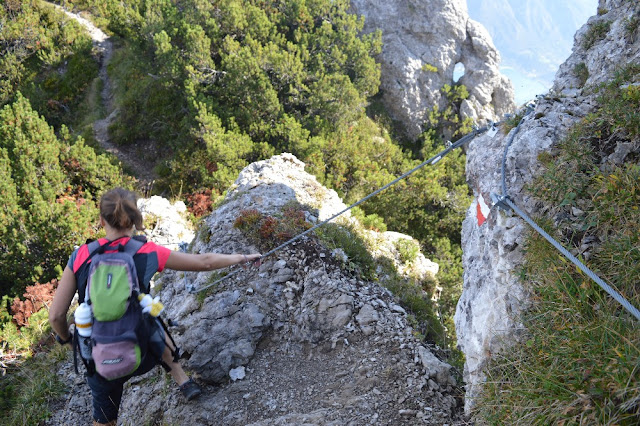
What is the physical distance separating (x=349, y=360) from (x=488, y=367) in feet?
6.09

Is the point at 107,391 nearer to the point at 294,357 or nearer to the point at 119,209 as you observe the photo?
the point at 119,209

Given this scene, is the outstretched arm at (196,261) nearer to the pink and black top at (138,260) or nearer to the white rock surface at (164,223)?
the pink and black top at (138,260)

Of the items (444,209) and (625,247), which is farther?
(444,209)

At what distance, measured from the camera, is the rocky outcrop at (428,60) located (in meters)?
23.0

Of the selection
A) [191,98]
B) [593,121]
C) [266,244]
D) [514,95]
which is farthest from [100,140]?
[514,95]

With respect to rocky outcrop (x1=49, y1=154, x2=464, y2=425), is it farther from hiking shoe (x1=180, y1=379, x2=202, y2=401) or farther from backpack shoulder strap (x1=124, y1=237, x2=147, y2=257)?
backpack shoulder strap (x1=124, y1=237, x2=147, y2=257)

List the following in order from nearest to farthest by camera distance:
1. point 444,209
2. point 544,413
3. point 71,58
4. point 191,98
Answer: point 544,413, point 191,98, point 444,209, point 71,58

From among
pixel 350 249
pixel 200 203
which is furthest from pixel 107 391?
pixel 200 203

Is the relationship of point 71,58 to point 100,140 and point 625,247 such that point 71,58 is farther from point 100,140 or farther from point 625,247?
point 625,247

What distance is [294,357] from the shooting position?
499 centimetres

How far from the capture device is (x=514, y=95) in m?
25.1

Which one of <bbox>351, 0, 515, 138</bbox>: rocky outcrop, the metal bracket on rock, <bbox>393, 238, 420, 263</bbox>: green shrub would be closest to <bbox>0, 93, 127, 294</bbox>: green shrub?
<bbox>393, 238, 420, 263</bbox>: green shrub

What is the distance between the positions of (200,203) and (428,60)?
17.0m

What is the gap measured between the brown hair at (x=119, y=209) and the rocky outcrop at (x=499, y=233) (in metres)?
3.06
